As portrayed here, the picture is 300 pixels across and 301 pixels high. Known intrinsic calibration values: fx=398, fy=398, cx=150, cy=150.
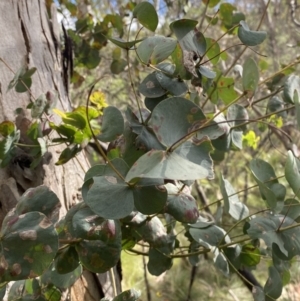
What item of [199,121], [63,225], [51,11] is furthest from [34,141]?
[51,11]

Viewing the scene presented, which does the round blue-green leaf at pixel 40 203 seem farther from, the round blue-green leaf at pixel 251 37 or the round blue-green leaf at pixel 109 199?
the round blue-green leaf at pixel 251 37

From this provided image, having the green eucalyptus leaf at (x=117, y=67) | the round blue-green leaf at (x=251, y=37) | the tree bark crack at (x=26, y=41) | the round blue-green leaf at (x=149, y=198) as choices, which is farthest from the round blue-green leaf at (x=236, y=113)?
the green eucalyptus leaf at (x=117, y=67)

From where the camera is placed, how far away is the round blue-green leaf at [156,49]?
1.32 feet

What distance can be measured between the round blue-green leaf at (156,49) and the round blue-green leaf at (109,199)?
144 millimetres

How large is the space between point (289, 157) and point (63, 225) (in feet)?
0.79

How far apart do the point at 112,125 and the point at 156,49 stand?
10 centimetres

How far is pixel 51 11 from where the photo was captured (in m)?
0.94

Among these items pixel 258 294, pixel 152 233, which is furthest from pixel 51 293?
pixel 258 294

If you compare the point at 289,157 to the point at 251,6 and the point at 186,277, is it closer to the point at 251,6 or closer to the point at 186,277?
the point at 186,277

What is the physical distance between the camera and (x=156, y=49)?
41 centimetres

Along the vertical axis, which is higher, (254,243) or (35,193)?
(35,193)

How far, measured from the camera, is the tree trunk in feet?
2.03

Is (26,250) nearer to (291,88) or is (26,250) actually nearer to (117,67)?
(291,88)

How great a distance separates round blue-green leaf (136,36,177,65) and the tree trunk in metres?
0.26
